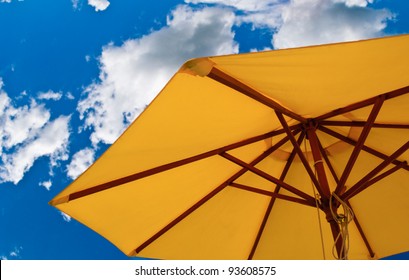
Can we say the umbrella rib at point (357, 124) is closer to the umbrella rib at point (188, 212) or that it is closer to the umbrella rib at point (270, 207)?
the umbrella rib at point (188, 212)

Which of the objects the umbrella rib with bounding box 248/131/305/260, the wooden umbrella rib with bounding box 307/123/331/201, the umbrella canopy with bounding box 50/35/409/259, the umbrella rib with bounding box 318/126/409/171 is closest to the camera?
the umbrella canopy with bounding box 50/35/409/259

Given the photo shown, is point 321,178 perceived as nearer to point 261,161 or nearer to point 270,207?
point 261,161

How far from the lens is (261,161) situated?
11.9ft

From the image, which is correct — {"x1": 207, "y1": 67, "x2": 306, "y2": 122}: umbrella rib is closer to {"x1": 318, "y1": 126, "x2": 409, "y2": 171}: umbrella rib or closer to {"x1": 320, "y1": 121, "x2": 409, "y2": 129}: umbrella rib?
{"x1": 320, "y1": 121, "x2": 409, "y2": 129}: umbrella rib

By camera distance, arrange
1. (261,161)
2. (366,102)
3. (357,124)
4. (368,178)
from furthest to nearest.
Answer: (261,161)
(357,124)
(368,178)
(366,102)

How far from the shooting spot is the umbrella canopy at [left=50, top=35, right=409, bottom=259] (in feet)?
6.86

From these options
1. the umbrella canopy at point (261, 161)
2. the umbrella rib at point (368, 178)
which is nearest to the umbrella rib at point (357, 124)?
the umbrella canopy at point (261, 161)

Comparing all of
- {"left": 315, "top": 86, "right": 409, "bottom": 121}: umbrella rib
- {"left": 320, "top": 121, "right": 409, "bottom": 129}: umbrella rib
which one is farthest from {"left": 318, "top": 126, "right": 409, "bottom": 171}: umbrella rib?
{"left": 315, "top": 86, "right": 409, "bottom": 121}: umbrella rib

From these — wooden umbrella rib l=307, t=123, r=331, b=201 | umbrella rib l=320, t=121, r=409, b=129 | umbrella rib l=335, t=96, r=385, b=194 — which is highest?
umbrella rib l=320, t=121, r=409, b=129

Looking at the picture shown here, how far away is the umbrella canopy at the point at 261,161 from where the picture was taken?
2090 millimetres

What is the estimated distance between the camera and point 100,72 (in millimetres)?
9055

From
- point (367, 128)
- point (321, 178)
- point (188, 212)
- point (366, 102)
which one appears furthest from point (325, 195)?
point (188, 212)
